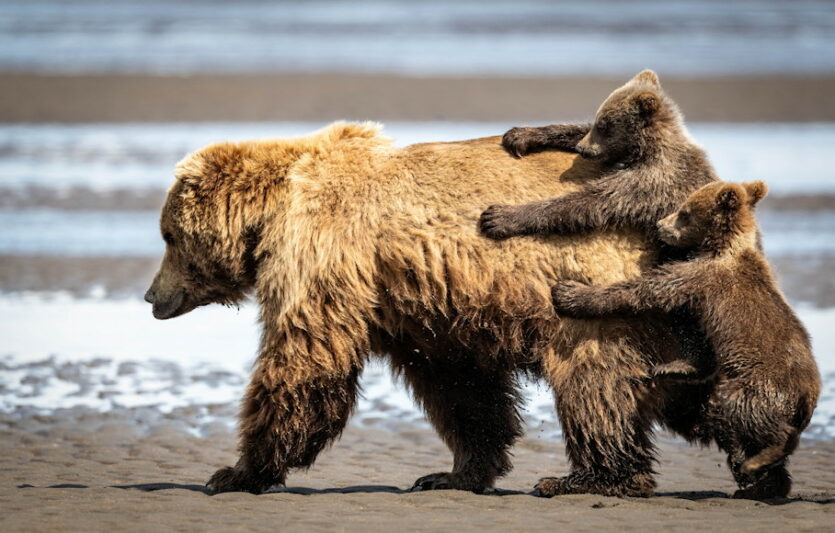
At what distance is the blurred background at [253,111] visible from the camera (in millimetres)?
10578

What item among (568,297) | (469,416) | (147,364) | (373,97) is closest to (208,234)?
(469,416)

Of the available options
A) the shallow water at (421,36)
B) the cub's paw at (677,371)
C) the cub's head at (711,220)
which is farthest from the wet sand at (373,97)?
the cub's paw at (677,371)

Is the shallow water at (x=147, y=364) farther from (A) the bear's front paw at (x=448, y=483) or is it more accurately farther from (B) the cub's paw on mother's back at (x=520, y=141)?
(B) the cub's paw on mother's back at (x=520, y=141)

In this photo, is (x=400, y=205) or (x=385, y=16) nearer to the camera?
(x=400, y=205)

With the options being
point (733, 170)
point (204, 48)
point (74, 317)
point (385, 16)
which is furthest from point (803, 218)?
point (385, 16)

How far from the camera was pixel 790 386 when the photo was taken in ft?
20.3

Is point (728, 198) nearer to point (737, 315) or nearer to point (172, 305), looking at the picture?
point (737, 315)

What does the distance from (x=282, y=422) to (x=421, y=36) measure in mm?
24969

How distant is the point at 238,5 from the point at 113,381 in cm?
2593

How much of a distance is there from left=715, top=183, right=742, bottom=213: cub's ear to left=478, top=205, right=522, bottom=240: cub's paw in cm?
102

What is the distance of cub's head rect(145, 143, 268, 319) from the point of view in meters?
7.20

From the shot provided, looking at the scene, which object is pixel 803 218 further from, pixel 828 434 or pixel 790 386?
pixel 790 386

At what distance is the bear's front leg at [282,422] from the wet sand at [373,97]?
1510 cm

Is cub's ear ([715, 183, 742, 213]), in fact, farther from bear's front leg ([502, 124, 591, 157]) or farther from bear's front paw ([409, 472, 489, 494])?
bear's front paw ([409, 472, 489, 494])
